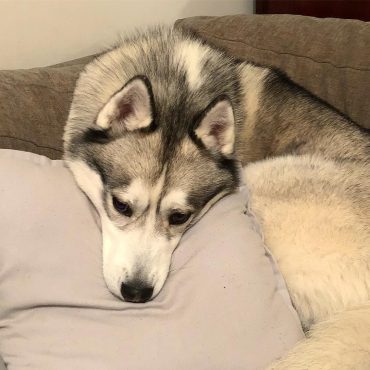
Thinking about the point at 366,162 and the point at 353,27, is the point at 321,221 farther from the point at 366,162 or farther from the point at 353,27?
the point at 353,27

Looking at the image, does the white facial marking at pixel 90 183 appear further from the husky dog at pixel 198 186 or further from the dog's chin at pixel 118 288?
the dog's chin at pixel 118 288

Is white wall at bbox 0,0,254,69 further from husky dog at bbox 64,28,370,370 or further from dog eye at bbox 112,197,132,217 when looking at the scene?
dog eye at bbox 112,197,132,217

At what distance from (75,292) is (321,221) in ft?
2.51

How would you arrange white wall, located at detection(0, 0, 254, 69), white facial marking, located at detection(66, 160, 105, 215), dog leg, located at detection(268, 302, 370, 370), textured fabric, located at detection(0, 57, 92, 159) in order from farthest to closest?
1. white wall, located at detection(0, 0, 254, 69)
2. textured fabric, located at detection(0, 57, 92, 159)
3. white facial marking, located at detection(66, 160, 105, 215)
4. dog leg, located at detection(268, 302, 370, 370)

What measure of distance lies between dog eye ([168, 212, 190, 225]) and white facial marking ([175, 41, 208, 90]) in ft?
1.57

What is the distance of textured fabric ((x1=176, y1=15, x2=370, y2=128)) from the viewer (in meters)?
2.36

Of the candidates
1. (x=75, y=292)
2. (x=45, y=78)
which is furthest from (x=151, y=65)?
(x=75, y=292)

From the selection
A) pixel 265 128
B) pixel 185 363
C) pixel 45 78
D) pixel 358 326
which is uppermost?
pixel 45 78

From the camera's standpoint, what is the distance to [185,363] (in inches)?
55.0

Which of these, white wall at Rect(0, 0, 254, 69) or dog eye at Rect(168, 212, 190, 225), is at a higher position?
white wall at Rect(0, 0, 254, 69)

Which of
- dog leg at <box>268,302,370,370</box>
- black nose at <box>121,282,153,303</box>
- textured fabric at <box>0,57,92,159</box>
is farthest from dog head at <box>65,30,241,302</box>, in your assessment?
dog leg at <box>268,302,370,370</box>

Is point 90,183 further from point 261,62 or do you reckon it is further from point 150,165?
point 261,62

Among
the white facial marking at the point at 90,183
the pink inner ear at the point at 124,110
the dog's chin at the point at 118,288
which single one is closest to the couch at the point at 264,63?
the white facial marking at the point at 90,183

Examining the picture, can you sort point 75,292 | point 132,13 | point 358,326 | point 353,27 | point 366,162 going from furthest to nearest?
1. point 132,13
2. point 353,27
3. point 366,162
4. point 75,292
5. point 358,326
